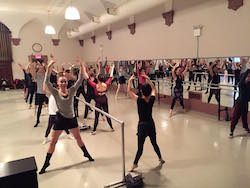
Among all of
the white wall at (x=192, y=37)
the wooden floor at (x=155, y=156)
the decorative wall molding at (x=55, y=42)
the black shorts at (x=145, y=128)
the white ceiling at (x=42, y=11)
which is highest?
the white ceiling at (x=42, y=11)

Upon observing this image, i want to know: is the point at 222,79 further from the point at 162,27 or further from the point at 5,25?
the point at 5,25

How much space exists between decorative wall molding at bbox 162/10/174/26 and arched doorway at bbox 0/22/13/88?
10604 mm

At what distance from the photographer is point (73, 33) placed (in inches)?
520

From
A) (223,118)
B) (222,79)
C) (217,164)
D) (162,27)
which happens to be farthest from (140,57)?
(217,164)

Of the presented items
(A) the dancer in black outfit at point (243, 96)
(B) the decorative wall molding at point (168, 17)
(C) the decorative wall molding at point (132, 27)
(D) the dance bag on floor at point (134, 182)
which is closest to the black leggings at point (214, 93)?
(A) the dancer in black outfit at point (243, 96)

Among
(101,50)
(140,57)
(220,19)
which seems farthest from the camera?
(101,50)

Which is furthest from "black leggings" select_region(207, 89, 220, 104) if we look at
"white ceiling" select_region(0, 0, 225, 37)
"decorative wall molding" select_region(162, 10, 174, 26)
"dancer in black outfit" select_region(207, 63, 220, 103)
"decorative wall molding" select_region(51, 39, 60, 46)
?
"decorative wall molding" select_region(51, 39, 60, 46)

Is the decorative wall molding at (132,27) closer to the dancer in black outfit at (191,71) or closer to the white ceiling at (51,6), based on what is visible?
the white ceiling at (51,6)

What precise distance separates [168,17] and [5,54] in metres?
11.0

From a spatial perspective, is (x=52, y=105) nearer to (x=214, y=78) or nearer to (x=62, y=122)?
(x=62, y=122)

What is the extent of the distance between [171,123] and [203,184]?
2.78 meters

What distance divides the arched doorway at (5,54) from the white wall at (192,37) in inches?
317

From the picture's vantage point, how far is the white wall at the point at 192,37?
506 cm

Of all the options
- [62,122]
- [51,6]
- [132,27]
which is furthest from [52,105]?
[51,6]
